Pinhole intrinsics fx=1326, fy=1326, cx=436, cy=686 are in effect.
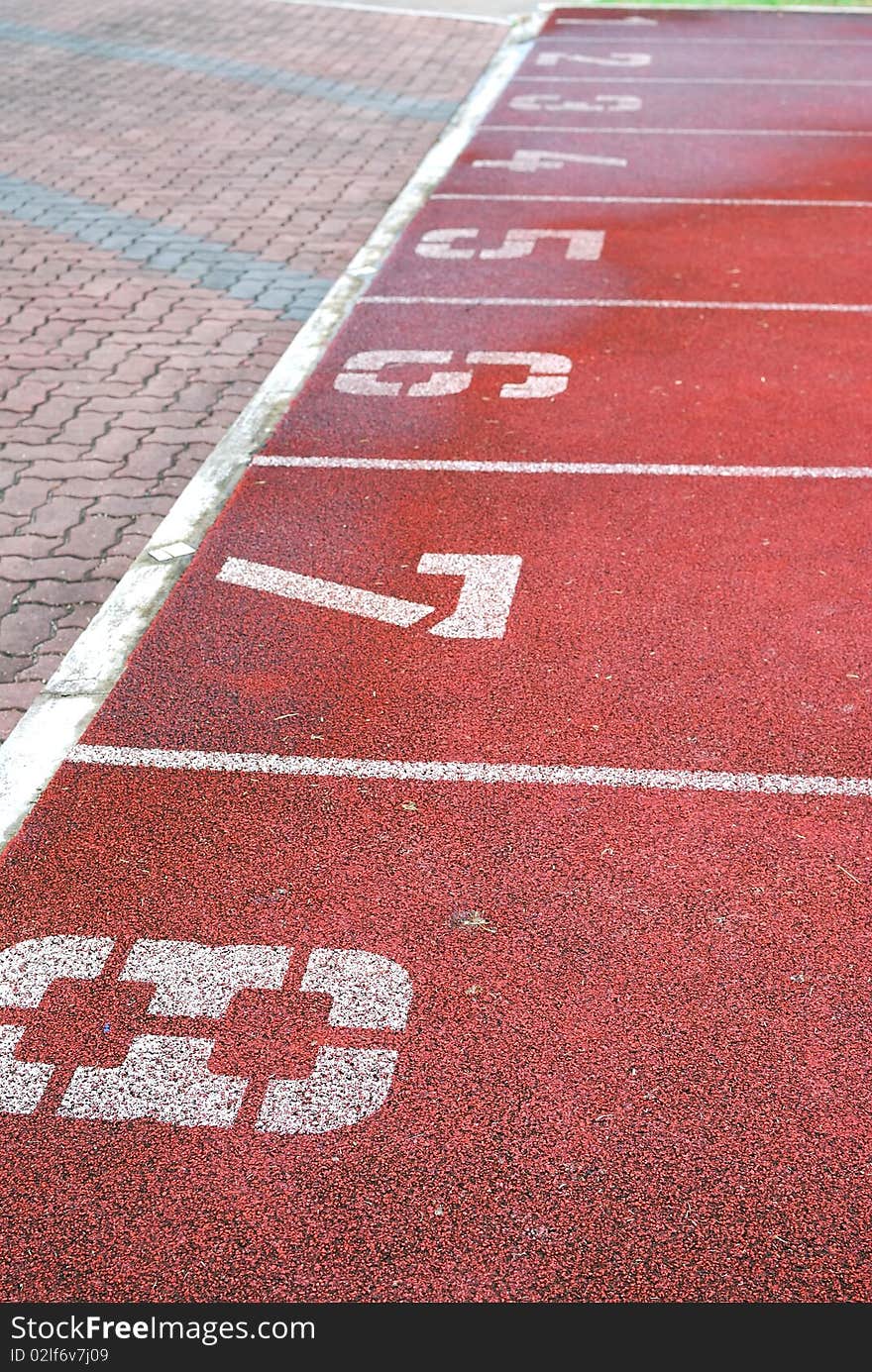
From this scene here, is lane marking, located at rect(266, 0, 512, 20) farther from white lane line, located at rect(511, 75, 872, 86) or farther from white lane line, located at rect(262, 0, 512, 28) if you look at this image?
white lane line, located at rect(511, 75, 872, 86)

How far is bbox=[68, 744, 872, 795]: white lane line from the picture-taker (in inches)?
198

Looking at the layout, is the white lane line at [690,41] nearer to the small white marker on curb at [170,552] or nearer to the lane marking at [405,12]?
the lane marking at [405,12]

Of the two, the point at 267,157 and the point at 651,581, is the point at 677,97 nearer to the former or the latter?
the point at 267,157

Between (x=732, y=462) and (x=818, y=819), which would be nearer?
(x=818, y=819)

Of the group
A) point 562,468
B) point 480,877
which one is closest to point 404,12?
point 562,468

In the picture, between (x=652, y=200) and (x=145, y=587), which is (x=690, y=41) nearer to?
(x=652, y=200)

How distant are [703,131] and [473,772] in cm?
1193

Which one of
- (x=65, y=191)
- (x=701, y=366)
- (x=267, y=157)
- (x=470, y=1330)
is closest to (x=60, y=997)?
(x=470, y=1330)

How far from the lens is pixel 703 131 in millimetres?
14750

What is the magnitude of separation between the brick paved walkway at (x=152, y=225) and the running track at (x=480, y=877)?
72 cm

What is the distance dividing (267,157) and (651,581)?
922 cm

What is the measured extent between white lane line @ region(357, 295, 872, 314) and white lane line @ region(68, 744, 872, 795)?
5649 mm

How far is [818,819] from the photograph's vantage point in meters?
4.88

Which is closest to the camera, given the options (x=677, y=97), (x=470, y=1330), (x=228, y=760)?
(x=470, y=1330)
